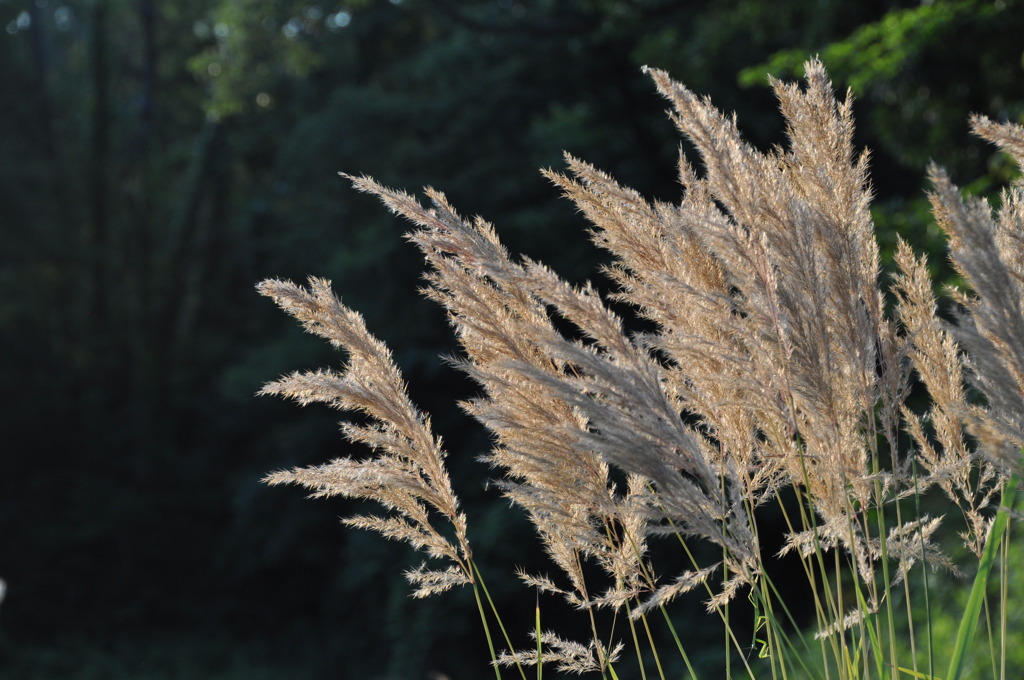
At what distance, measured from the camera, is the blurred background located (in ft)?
31.5

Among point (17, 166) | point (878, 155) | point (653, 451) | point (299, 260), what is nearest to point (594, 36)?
point (878, 155)

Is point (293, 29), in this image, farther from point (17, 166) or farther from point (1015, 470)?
point (1015, 470)

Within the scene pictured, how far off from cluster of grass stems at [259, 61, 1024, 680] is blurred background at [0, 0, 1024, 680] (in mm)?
5752

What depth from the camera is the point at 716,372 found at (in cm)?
152

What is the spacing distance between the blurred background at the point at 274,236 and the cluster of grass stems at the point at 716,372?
5.75 metres

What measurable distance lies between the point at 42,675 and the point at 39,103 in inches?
321

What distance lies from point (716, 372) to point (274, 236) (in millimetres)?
13716

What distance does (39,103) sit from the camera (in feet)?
49.0

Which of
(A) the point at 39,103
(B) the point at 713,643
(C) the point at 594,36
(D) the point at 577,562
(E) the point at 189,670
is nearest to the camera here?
(D) the point at 577,562

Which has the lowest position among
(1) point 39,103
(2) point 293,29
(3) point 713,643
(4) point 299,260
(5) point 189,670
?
(3) point 713,643

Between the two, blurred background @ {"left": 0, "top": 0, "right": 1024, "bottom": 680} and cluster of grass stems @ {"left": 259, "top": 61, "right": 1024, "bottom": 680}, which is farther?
blurred background @ {"left": 0, "top": 0, "right": 1024, "bottom": 680}

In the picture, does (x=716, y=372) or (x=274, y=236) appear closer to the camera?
(x=716, y=372)

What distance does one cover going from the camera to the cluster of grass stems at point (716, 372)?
1377mm

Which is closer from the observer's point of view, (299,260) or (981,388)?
(981,388)
